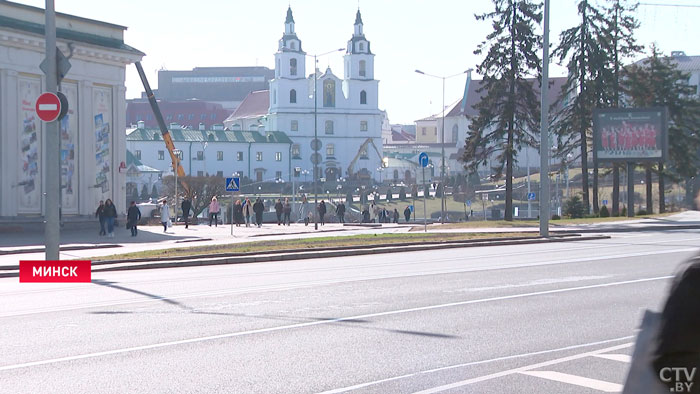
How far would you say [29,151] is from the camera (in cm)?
3744

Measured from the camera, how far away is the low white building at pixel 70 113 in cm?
3672

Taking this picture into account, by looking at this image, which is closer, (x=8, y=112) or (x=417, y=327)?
(x=417, y=327)

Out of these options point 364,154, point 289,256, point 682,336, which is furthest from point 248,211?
point 364,154

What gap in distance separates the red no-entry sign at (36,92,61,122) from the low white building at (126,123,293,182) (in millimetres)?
130359

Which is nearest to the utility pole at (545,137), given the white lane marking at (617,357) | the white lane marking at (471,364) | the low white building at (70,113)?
the low white building at (70,113)

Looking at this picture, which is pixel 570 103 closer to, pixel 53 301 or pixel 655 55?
pixel 655 55

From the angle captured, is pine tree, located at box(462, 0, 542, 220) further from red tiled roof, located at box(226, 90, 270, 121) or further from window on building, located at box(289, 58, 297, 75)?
red tiled roof, located at box(226, 90, 270, 121)

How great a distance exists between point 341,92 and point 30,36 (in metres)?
131

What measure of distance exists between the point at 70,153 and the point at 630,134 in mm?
28376

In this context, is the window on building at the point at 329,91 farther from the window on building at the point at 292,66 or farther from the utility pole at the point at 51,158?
the utility pole at the point at 51,158

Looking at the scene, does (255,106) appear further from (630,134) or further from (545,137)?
(545,137)

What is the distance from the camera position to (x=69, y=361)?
29.4 ft

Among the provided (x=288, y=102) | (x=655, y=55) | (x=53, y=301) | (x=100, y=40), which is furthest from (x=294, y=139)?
(x=53, y=301)

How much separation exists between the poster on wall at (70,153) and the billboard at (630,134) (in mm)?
26558
